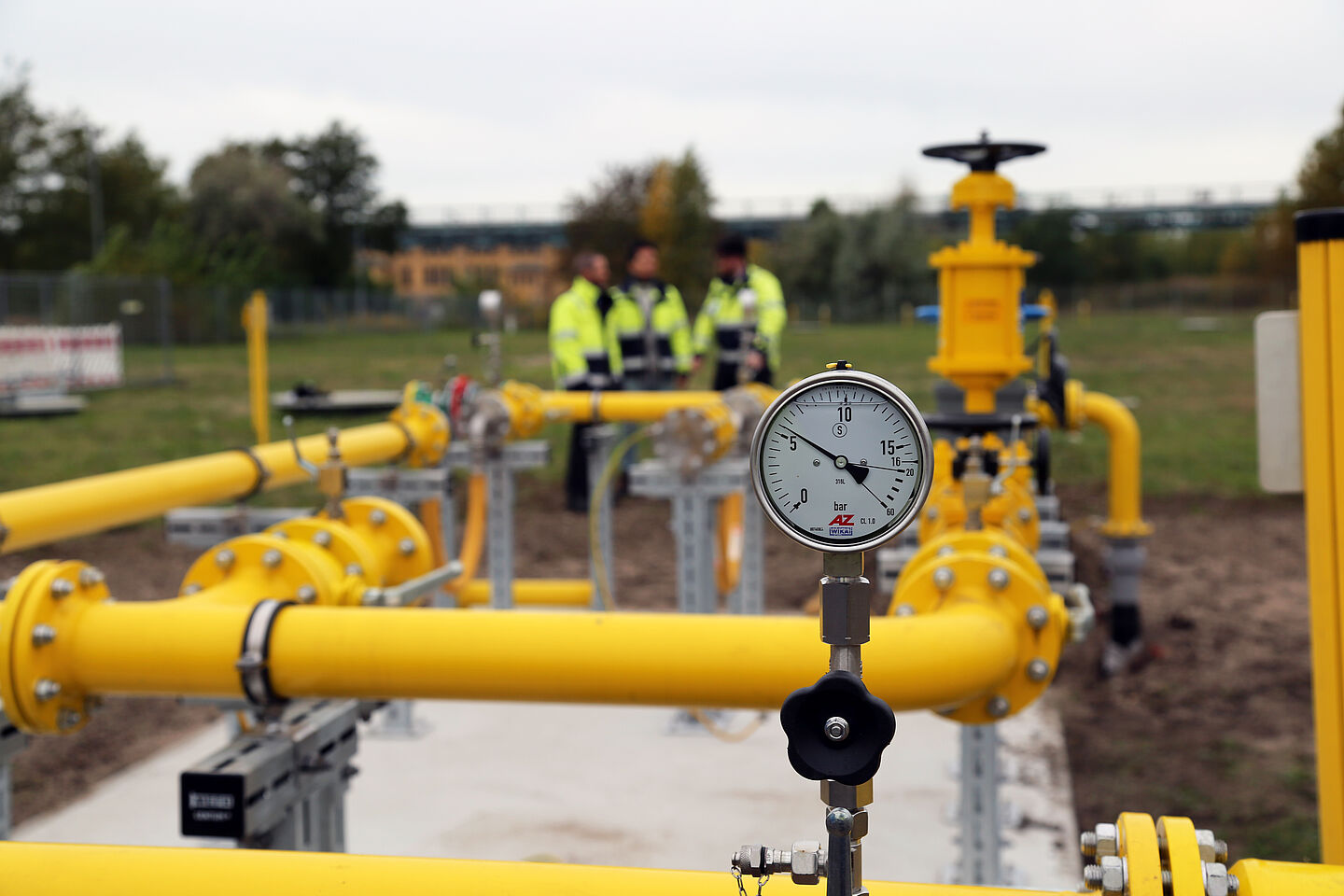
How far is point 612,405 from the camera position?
5.02m

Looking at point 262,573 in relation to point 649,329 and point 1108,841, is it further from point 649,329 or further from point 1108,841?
point 649,329

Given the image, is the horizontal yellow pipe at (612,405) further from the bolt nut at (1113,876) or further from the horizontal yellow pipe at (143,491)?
the bolt nut at (1113,876)

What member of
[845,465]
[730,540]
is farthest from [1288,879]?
[730,540]

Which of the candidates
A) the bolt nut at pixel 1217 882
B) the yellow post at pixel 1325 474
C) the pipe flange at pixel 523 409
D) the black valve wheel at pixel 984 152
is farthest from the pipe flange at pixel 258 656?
the pipe flange at pixel 523 409

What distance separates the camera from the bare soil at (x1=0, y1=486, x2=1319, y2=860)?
Result: 4.07 metres

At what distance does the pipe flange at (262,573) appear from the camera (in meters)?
2.20

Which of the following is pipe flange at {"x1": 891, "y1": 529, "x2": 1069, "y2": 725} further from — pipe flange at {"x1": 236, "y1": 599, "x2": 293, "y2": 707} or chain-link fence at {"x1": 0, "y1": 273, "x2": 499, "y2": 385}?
chain-link fence at {"x1": 0, "y1": 273, "x2": 499, "y2": 385}

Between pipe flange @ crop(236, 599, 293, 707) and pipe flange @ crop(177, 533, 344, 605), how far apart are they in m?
0.35

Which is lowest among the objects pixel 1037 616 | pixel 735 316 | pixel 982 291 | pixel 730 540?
pixel 730 540

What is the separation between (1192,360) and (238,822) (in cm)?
2066

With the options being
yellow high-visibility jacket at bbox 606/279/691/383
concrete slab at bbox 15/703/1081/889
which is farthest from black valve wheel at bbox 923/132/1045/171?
yellow high-visibility jacket at bbox 606/279/691/383

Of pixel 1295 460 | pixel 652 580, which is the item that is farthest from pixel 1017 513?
pixel 652 580

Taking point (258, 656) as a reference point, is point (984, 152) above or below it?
above

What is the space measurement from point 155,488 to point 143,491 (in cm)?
4
